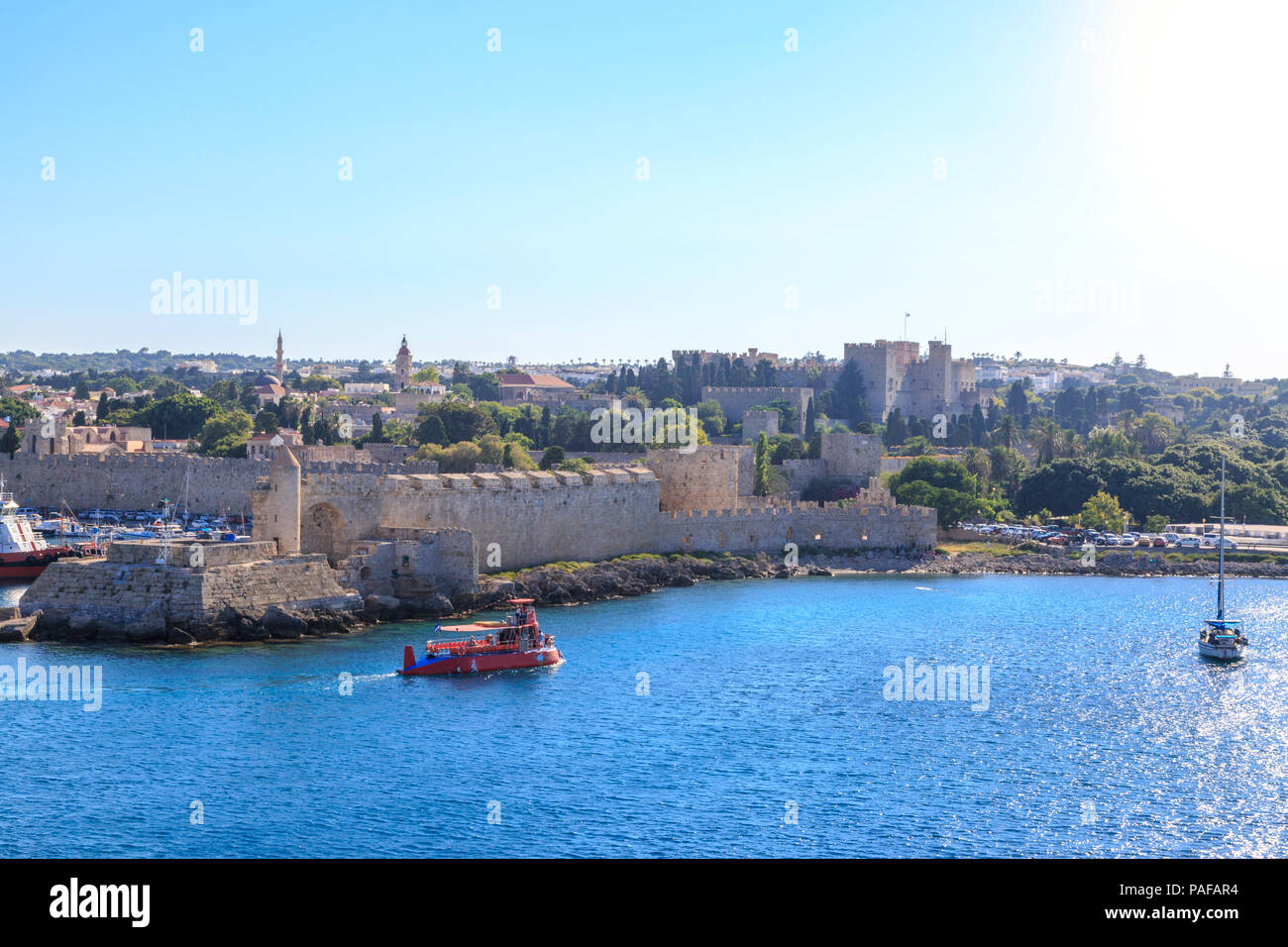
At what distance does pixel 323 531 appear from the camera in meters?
33.2

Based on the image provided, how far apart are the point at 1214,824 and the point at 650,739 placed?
27.4ft

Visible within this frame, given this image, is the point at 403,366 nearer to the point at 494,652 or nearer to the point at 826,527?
the point at 826,527

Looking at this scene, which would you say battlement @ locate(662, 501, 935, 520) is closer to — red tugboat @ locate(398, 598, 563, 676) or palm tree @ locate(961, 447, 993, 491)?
palm tree @ locate(961, 447, 993, 491)

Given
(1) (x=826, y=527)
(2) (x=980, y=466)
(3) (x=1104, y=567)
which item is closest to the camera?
(3) (x=1104, y=567)

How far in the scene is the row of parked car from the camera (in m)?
48.5

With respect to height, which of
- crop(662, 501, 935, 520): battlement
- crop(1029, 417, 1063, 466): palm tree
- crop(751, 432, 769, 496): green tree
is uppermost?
crop(1029, 417, 1063, 466): palm tree

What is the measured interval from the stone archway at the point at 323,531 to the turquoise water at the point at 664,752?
434cm

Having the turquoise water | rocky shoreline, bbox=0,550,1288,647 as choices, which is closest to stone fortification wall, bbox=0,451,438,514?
rocky shoreline, bbox=0,550,1288,647

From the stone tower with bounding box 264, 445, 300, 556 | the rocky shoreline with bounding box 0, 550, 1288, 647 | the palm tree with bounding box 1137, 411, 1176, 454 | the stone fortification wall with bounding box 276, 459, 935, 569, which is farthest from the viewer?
the palm tree with bounding box 1137, 411, 1176, 454

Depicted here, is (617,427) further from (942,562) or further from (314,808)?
(314,808)

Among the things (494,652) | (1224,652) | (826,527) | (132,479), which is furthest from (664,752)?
(132,479)

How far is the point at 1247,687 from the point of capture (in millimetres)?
26625

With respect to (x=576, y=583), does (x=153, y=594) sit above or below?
above

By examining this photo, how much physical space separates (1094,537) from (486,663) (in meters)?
31.4
